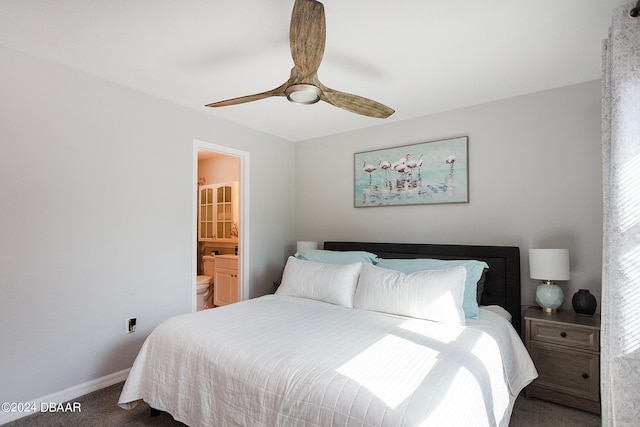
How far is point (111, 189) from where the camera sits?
2.68m

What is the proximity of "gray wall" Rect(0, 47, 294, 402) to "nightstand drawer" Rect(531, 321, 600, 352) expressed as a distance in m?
2.96

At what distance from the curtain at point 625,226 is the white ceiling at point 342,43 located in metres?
0.51

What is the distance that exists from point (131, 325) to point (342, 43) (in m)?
2.73

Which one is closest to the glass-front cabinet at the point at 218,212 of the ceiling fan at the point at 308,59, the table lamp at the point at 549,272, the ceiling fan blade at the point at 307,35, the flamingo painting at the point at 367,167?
the flamingo painting at the point at 367,167

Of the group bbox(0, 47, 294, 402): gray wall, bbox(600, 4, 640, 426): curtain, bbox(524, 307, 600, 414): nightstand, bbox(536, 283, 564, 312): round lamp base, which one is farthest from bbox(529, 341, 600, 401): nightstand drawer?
bbox(0, 47, 294, 402): gray wall

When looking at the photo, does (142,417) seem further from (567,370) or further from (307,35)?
(567,370)

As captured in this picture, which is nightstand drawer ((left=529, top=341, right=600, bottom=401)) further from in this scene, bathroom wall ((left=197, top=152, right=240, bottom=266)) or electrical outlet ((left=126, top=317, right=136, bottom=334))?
bathroom wall ((left=197, top=152, right=240, bottom=266))

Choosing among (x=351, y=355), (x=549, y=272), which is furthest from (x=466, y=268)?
(x=351, y=355)

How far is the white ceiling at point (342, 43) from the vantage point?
71.3 inches

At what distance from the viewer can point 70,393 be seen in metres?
2.43

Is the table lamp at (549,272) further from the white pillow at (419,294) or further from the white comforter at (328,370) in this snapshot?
the white pillow at (419,294)

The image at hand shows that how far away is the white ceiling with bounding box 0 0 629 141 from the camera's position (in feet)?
5.94

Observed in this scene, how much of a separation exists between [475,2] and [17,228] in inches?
123

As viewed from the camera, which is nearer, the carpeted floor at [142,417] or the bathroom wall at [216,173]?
the carpeted floor at [142,417]
